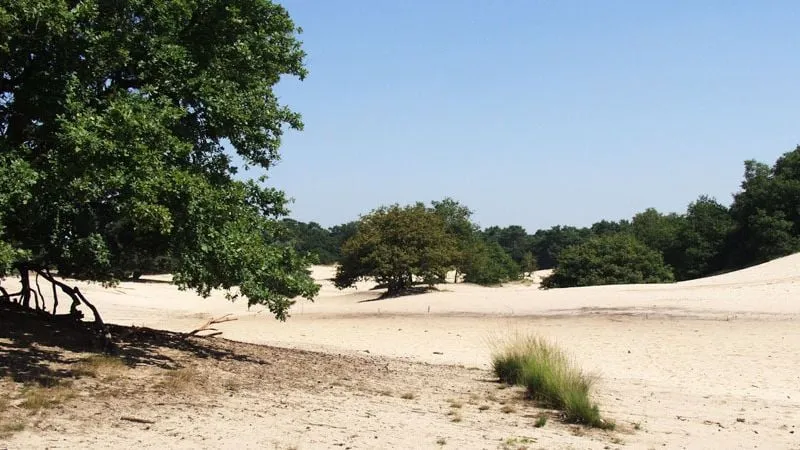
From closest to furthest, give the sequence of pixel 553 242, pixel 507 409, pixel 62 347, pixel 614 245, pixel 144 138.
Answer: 1. pixel 144 138
2. pixel 507 409
3. pixel 62 347
4. pixel 614 245
5. pixel 553 242

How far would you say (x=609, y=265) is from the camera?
46.2 meters

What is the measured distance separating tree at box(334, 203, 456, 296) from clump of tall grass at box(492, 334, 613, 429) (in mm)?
26041

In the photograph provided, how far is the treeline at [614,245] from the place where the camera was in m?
39.4

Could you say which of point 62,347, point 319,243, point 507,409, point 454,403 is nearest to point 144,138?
point 62,347

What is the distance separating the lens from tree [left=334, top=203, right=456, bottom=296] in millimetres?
38750

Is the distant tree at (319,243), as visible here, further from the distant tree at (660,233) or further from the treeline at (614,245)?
the distant tree at (660,233)

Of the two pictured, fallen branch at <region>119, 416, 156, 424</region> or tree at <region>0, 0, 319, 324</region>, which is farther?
tree at <region>0, 0, 319, 324</region>

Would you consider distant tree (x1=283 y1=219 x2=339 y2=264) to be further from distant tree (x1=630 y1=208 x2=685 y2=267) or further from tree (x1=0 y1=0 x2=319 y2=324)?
tree (x1=0 y1=0 x2=319 y2=324)

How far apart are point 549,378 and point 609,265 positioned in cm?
3827

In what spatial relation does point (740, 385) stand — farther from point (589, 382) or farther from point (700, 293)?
point (700, 293)

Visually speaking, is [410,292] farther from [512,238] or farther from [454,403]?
[512,238]

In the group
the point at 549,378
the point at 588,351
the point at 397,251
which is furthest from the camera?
the point at 397,251

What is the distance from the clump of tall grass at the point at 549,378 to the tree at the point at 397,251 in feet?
85.4

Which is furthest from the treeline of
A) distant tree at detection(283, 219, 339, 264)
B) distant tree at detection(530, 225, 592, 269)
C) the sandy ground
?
distant tree at detection(530, 225, 592, 269)
